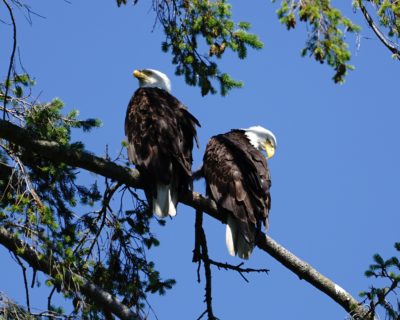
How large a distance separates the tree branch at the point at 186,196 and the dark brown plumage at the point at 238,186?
113 mm

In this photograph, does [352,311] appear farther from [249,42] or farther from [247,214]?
[249,42]

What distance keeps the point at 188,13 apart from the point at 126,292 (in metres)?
2.01

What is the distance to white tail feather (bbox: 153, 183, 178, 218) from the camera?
209 inches

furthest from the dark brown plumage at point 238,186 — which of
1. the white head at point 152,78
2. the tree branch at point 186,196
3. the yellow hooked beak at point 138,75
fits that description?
the yellow hooked beak at point 138,75

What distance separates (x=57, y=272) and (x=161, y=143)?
1.53m

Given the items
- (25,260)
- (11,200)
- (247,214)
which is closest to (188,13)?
(247,214)

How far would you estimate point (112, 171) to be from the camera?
475 cm

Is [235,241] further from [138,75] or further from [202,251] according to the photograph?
[138,75]

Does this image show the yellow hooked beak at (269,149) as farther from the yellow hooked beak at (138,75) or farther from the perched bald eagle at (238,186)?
the yellow hooked beak at (138,75)

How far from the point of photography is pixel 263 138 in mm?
7664

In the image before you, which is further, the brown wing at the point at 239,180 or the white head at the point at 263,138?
the white head at the point at 263,138

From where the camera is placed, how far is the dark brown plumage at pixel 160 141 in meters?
5.35

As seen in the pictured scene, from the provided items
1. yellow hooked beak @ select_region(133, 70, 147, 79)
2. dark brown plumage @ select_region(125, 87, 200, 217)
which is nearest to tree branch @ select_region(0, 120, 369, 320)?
dark brown plumage @ select_region(125, 87, 200, 217)

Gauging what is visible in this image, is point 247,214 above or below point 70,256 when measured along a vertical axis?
above
